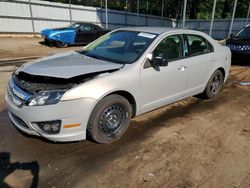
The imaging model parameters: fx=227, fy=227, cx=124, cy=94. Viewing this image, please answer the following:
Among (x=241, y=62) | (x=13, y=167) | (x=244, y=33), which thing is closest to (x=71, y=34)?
(x=244, y=33)

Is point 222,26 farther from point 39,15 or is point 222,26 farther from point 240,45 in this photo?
point 39,15

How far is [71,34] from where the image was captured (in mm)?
14141

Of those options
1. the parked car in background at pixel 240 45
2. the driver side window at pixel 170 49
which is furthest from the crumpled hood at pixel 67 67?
the parked car in background at pixel 240 45

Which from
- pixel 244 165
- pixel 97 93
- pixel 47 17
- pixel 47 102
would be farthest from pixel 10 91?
pixel 47 17

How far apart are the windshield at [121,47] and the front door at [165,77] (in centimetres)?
24

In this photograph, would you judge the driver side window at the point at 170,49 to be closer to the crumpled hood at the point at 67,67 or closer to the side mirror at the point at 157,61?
the side mirror at the point at 157,61

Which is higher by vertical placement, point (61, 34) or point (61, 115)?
point (61, 115)

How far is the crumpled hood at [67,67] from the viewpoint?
300 centimetres

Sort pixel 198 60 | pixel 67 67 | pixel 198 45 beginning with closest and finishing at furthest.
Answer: pixel 67 67 < pixel 198 60 < pixel 198 45

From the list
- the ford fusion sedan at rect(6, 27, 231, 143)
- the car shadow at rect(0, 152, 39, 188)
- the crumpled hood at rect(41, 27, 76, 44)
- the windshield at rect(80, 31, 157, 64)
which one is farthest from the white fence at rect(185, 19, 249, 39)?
the car shadow at rect(0, 152, 39, 188)

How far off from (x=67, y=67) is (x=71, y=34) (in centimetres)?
1173

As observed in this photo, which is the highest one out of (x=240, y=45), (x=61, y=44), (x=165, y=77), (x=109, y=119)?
(x=165, y=77)

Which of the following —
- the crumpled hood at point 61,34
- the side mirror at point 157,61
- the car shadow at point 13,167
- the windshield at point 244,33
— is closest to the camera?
the car shadow at point 13,167

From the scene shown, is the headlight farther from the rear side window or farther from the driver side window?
the rear side window
